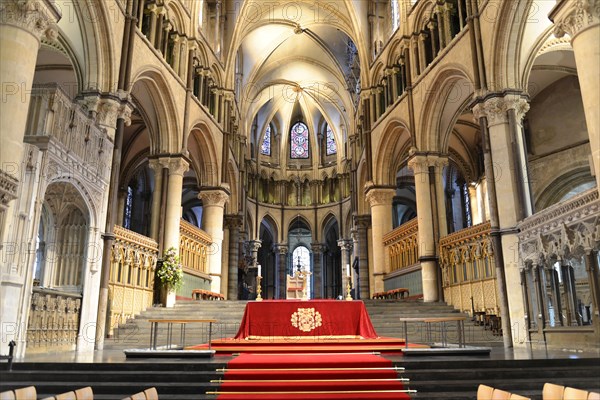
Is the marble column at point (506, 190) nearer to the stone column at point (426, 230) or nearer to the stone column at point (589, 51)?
the stone column at point (589, 51)

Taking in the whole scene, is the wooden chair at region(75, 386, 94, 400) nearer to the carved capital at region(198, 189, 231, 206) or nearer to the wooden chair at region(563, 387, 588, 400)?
the wooden chair at region(563, 387, 588, 400)

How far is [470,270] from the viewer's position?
14367 millimetres

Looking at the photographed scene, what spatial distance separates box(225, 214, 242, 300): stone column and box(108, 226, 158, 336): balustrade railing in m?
9.91

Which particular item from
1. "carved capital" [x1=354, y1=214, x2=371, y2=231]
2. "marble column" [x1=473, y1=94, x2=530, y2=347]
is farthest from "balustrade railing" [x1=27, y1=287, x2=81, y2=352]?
"carved capital" [x1=354, y1=214, x2=371, y2=231]

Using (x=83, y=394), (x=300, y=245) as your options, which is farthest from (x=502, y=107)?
(x=300, y=245)

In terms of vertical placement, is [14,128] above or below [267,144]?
below

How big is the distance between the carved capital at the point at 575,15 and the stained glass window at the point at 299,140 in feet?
91.8

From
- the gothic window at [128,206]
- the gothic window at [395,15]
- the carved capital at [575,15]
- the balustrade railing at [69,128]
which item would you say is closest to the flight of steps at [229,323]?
the balustrade railing at [69,128]

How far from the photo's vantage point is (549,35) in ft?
39.9

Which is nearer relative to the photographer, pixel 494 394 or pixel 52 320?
pixel 494 394

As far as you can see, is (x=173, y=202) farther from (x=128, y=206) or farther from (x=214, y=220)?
(x=128, y=206)

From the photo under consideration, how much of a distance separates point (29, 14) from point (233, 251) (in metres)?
18.3

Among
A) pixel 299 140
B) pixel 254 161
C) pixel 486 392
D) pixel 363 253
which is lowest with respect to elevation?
pixel 486 392

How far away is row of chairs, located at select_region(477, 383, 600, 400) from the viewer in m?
3.39
